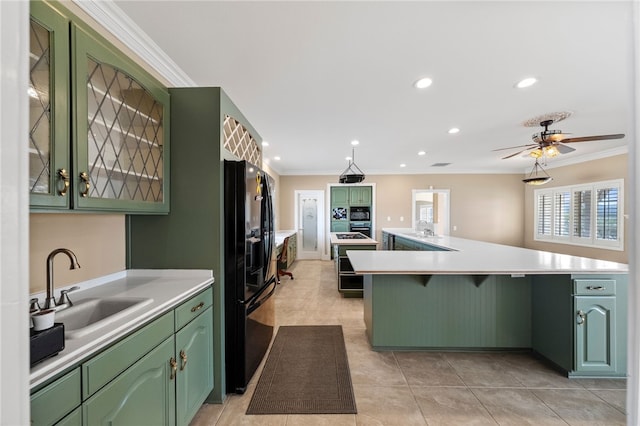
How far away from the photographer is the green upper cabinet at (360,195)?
24.6ft

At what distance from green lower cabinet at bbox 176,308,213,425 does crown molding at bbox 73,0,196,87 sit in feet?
6.26

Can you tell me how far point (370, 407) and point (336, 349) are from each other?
80 centimetres

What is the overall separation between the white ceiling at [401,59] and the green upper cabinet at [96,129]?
544 mm

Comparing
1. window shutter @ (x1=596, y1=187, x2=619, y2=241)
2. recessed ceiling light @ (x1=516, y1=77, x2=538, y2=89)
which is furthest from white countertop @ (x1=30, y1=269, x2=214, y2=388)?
window shutter @ (x1=596, y1=187, x2=619, y2=241)

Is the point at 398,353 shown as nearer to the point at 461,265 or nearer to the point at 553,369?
the point at 461,265

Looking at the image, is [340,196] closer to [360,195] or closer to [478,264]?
[360,195]

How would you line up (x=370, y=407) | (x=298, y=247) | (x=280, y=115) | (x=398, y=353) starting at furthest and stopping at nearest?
(x=298, y=247), (x=280, y=115), (x=398, y=353), (x=370, y=407)

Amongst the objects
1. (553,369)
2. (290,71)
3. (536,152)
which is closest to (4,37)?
(290,71)

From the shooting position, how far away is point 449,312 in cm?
256

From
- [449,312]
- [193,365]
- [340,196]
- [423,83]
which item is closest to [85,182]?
[193,365]

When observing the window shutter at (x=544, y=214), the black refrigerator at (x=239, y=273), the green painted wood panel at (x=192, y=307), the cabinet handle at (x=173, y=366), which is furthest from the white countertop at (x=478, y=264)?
the window shutter at (x=544, y=214)

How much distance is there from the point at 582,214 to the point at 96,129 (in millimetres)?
7958

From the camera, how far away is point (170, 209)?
1.88m

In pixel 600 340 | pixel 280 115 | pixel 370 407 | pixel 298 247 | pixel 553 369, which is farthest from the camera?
pixel 298 247
